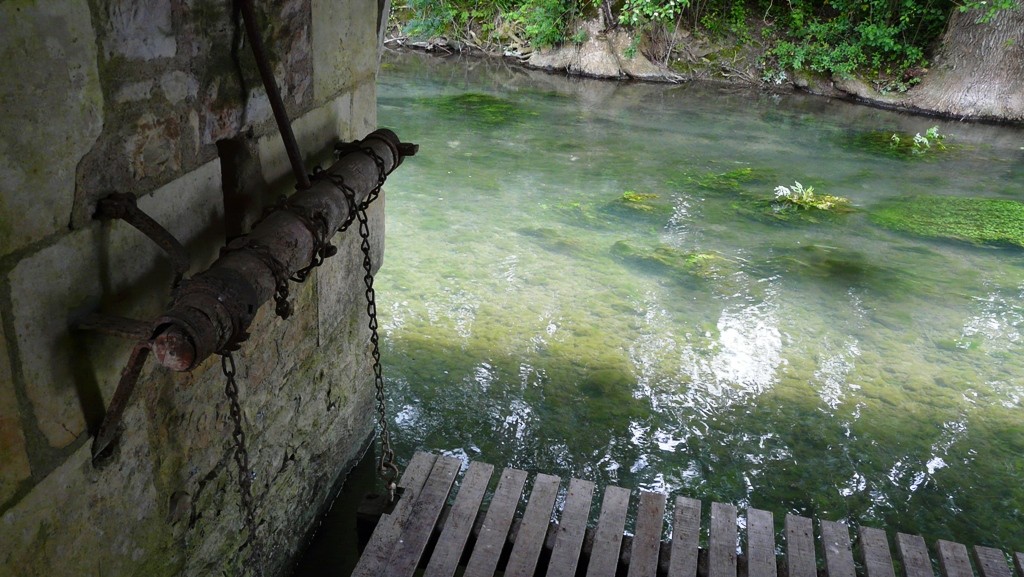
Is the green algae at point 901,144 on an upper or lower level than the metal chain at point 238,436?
lower

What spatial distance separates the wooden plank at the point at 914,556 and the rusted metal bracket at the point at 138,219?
290 centimetres

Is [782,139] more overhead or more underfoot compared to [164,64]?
more underfoot

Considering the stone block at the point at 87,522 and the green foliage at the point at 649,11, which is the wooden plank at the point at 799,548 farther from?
the green foliage at the point at 649,11

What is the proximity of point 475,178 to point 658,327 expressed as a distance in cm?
377

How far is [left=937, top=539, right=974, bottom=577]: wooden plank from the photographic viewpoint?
3.02 meters

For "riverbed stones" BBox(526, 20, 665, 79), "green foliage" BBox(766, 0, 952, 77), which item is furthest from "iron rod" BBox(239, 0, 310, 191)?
"green foliage" BBox(766, 0, 952, 77)

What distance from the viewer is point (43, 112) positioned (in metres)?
1.43

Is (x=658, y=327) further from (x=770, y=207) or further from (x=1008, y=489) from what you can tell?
(x=770, y=207)

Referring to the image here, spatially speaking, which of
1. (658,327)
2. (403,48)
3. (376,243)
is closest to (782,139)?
(658,327)

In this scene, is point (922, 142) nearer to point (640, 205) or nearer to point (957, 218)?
point (957, 218)

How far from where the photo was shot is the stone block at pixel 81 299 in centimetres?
148

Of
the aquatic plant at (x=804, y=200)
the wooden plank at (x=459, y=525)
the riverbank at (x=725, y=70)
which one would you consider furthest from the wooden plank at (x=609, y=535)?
the riverbank at (x=725, y=70)

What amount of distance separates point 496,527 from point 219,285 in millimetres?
1741

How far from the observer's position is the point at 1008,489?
4.07 m
